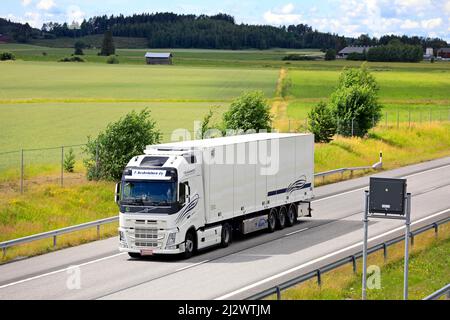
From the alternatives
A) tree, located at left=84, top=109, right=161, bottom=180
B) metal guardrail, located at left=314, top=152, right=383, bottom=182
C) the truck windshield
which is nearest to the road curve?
the truck windshield

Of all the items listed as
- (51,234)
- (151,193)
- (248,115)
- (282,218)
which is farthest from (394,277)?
(248,115)

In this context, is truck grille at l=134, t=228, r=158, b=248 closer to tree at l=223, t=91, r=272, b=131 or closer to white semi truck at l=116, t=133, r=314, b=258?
white semi truck at l=116, t=133, r=314, b=258

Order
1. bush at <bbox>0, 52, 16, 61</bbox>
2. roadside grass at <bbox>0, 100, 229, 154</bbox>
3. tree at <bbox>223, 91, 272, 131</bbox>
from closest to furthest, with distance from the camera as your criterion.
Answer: tree at <bbox>223, 91, 272, 131</bbox>, roadside grass at <bbox>0, 100, 229, 154</bbox>, bush at <bbox>0, 52, 16, 61</bbox>

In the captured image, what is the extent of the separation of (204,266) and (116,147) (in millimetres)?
15316

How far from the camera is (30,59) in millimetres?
188375

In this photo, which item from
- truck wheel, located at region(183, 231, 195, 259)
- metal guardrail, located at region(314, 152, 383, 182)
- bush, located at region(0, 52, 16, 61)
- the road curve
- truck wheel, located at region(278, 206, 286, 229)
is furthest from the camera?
bush, located at region(0, 52, 16, 61)

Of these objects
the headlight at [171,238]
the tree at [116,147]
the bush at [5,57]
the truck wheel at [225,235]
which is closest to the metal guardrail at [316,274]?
the headlight at [171,238]

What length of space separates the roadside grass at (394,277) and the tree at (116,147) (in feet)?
48.9

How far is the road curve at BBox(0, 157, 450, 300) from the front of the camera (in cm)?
2594

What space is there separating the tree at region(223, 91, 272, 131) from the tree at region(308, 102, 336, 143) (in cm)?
647

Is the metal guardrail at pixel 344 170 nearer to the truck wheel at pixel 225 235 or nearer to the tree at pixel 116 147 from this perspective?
the tree at pixel 116 147

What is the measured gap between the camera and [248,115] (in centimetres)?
5684

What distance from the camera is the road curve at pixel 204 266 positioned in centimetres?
2594
